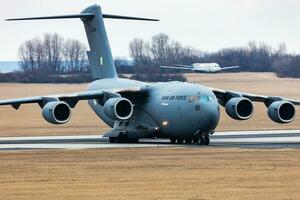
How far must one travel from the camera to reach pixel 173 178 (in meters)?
Result: 24.8

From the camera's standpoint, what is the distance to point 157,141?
4356 cm

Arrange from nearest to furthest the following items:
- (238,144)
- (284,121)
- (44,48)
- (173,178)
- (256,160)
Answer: (173,178) < (256,160) < (238,144) < (284,121) < (44,48)

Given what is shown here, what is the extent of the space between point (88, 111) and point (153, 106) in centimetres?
3219

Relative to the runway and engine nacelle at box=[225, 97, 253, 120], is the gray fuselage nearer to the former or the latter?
the runway

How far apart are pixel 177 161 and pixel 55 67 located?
64.0 metres

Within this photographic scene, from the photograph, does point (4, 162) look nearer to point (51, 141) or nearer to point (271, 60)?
point (51, 141)

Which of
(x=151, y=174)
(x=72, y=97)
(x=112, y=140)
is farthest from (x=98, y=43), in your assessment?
(x=151, y=174)

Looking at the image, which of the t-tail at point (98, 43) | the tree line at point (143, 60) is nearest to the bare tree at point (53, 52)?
the tree line at point (143, 60)

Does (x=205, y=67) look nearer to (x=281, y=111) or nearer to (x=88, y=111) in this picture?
(x=88, y=111)

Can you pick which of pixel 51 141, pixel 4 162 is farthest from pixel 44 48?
pixel 4 162

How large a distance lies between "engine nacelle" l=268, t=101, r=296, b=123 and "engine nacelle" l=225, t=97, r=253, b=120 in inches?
35.9

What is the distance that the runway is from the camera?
38.8 metres

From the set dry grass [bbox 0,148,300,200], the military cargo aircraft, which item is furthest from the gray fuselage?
dry grass [bbox 0,148,300,200]

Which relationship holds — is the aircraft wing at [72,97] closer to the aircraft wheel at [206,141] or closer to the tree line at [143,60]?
the aircraft wheel at [206,141]
